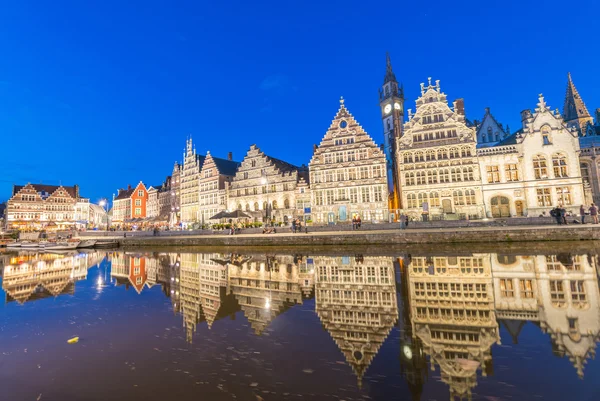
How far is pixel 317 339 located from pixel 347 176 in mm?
38312

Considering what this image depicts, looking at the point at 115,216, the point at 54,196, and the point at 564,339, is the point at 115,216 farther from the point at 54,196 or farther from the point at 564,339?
the point at 564,339

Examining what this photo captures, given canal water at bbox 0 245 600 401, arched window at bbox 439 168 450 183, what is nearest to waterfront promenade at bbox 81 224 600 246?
canal water at bbox 0 245 600 401

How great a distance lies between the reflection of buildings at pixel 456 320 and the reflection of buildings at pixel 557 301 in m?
0.42

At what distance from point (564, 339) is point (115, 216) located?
102 metres

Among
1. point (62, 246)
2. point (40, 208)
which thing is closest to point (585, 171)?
point (62, 246)

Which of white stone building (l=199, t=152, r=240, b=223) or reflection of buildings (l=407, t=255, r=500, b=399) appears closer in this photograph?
reflection of buildings (l=407, t=255, r=500, b=399)

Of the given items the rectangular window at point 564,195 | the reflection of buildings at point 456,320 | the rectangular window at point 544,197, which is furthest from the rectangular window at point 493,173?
the reflection of buildings at point 456,320

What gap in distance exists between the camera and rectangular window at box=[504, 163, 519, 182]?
123 ft

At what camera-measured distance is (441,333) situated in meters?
6.00

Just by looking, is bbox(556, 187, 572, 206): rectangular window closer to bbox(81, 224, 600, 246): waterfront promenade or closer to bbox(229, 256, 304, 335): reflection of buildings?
bbox(81, 224, 600, 246): waterfront promenade

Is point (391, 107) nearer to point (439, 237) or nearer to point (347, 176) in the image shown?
point (347, 176)

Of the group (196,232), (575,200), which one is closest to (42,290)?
(196,232)

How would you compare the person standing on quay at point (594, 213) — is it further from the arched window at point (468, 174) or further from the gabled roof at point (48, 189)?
the gabled roof at point (48, 189)

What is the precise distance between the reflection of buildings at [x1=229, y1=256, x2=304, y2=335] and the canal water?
0.09 m
